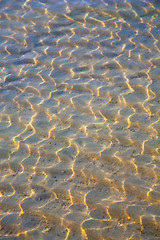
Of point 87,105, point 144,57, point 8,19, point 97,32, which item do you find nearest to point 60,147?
point 87,105

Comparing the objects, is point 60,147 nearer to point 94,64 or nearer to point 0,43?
point 94,64

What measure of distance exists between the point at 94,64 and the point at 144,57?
88 centimetres

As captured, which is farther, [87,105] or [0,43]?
[0,43]

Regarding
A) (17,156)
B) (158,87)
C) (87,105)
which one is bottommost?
(17,156)

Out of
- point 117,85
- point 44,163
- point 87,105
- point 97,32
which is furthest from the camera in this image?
point 97,32

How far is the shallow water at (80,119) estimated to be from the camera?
124 inches

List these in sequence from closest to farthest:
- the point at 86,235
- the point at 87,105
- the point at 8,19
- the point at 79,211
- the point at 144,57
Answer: the point at 86,235, the point at 79,211, the point at 87,105, the point at 144,57, the point at 8,19

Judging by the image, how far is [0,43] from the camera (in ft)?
20.0

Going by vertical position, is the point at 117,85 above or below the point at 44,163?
above

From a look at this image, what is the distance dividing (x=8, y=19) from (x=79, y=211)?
4913 millimetres

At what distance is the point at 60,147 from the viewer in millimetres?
3969

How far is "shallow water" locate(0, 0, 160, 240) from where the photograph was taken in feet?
10.3

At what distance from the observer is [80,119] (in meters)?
4.36

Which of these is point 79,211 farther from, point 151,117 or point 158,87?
point 158,87
